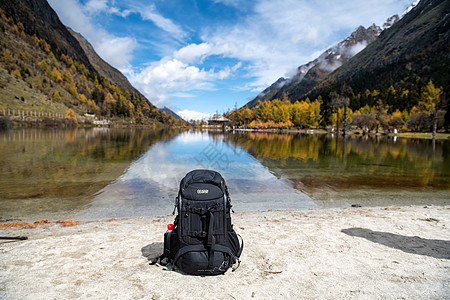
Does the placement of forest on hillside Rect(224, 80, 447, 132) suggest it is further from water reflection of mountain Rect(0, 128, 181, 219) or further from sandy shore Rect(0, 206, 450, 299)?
sandy shore Rect(0, 206, 450, 299)

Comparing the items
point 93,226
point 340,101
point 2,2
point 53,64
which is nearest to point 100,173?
→ point 93,226

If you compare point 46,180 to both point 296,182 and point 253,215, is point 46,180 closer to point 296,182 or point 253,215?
point 253,215

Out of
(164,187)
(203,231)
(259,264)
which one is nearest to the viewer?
(203,231)

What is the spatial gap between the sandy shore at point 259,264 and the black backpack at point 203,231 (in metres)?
0.23

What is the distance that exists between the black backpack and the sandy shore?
0.76 feet

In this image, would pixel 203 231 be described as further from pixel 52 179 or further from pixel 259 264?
pixel 52 179

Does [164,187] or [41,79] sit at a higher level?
[41,79]

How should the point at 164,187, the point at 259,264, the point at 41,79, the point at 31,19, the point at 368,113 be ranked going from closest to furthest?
the point at 259,264, the point at 164,187, the point at 368,113, the point at 41,79, the point at 31,19

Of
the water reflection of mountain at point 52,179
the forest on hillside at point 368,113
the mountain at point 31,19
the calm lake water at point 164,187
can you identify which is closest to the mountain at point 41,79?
the mountain at point 31,19

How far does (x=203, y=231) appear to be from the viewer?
4.06 metres

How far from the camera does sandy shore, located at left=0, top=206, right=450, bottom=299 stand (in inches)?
142

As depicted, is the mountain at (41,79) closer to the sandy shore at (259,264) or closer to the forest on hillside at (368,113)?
the forest on hillside at (368,113)

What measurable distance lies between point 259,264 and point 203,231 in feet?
4.22

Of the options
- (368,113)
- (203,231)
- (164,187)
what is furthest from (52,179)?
(368,113)
